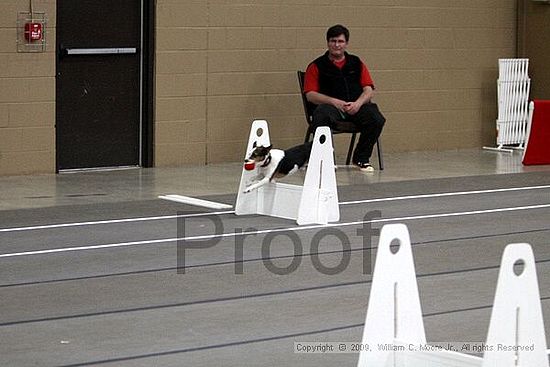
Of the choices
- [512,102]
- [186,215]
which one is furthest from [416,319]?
[512,102]

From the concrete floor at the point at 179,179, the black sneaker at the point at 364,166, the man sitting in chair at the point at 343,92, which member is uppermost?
the man sitting in chair at the point at 343,92

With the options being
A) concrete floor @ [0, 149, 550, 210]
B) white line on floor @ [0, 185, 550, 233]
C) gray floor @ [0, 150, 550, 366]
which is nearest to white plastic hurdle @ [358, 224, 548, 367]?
gray floor @ [0, 150, 550, 366]

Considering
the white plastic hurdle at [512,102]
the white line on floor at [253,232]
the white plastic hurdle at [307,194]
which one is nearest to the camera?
the white line on floor at [253,232]

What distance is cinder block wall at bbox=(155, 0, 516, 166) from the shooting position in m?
11.0

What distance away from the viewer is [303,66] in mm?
11758

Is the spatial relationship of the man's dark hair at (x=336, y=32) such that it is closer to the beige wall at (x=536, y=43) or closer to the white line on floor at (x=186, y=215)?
the white line on floor at (x=186, y=215)

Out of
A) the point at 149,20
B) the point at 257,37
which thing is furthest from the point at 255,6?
the point at 149,20

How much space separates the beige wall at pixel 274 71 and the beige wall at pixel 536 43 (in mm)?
136

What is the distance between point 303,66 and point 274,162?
3.80m

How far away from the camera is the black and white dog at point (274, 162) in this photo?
808cm

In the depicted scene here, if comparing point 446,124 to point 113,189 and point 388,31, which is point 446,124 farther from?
point 113,189

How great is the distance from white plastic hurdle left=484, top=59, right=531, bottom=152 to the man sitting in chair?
2279 mm

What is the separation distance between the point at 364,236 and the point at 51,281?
215 centimetres

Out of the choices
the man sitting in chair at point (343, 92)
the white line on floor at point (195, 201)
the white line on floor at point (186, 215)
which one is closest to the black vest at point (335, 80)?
the man sitting in chair at point (343, 92)
